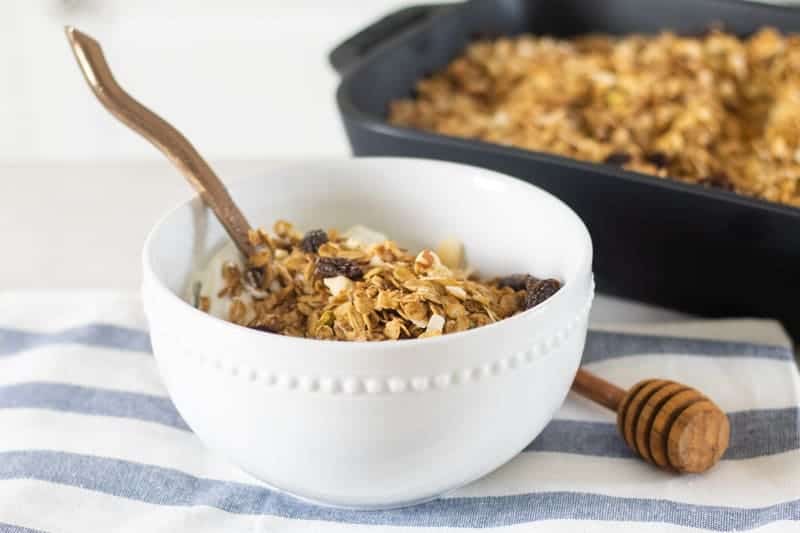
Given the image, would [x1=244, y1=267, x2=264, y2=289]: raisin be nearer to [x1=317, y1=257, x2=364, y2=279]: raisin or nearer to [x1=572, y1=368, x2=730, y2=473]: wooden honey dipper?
[x1=317, y1=257, x2=364, y2=279]: raisin

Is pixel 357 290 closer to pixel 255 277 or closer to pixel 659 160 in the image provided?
pixel 255 277

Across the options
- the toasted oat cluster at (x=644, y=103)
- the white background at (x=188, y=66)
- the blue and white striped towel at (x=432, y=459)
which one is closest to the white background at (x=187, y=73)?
→ the white background at (x=188, y=66)

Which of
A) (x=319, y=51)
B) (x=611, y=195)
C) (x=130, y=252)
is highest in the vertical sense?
(x=611, y=195)

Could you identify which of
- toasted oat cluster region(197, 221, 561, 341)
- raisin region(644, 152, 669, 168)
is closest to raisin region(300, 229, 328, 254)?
toasted oat cluster region(197, 221, 561, 341)

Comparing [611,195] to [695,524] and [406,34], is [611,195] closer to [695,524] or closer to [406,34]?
[695,524]

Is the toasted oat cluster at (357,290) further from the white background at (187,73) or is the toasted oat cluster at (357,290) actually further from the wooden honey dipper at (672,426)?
the white background at (187,73)


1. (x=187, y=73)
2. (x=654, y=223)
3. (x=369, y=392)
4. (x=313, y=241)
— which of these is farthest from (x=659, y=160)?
(x=187, y=73)

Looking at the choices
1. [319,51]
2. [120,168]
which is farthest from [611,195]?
[319,51]
